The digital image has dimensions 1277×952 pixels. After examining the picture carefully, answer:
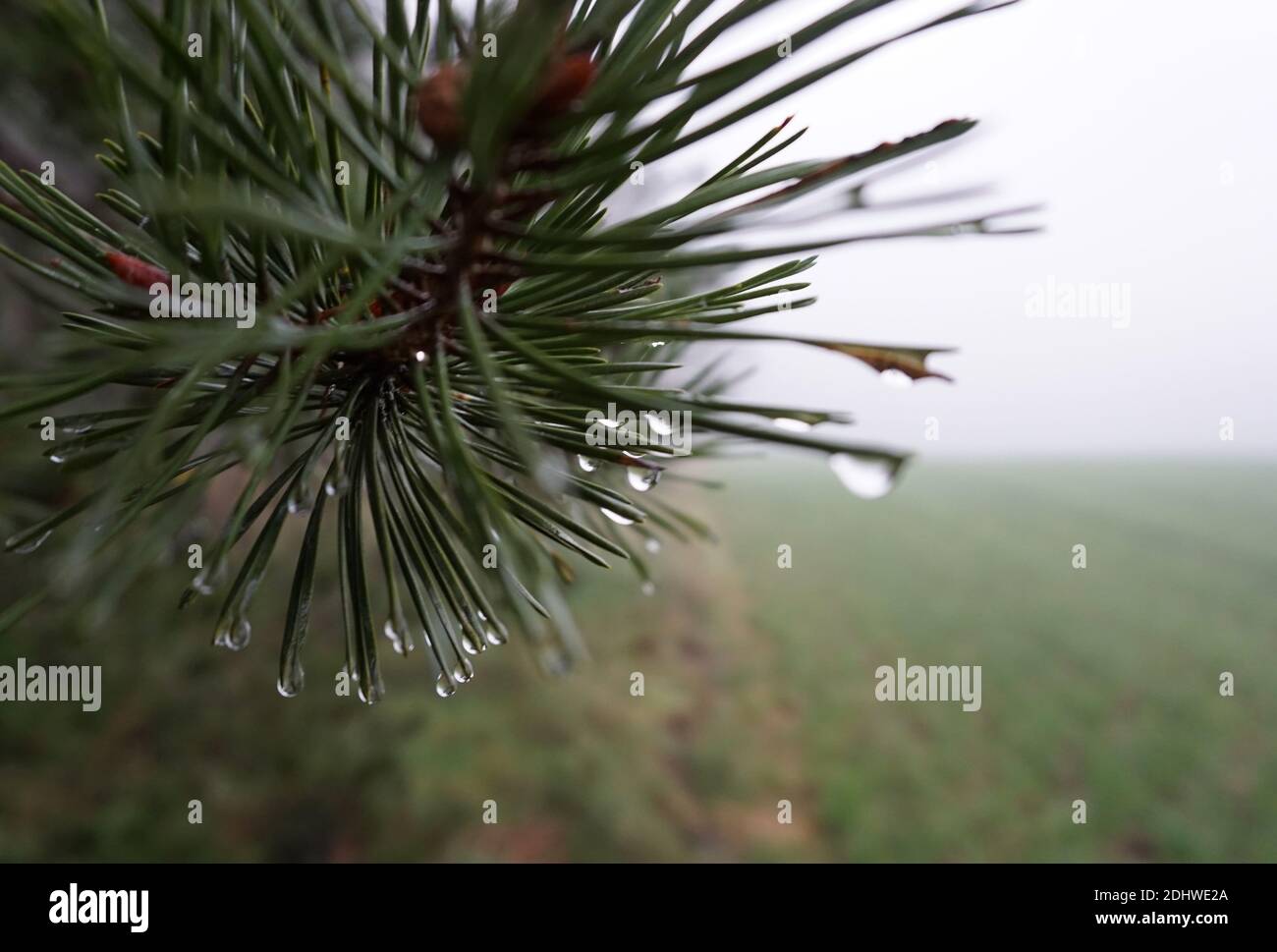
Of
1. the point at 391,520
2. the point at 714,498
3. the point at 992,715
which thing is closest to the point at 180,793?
the point at 391,520

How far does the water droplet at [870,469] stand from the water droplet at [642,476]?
0.40 ft

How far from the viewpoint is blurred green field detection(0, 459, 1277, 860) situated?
99cm

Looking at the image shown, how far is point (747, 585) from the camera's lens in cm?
381

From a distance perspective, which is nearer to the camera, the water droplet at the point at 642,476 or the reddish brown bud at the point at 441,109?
the reddish brown bud at the point at 441,109

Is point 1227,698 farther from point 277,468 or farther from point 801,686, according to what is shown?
point 277,468

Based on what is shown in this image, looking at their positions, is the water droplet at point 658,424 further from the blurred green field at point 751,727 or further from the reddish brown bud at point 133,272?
the blurred green field at point 751,727

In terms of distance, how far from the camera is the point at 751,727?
93.0 inches

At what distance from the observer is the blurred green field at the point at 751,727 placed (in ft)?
3.26

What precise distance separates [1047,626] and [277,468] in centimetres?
340

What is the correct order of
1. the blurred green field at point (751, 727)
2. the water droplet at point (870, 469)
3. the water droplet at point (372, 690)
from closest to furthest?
the water droplet at point (870, 469), the water droplet at point (372, 690), the blurred green field at point (751, 727)

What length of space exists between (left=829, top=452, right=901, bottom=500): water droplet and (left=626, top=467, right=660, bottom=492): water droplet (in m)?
0.12

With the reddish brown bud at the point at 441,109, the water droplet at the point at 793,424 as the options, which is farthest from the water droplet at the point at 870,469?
the reddish brown bud at the point at 441,109

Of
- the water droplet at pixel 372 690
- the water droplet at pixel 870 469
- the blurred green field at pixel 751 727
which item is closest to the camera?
the water droplet at pixel 870 469

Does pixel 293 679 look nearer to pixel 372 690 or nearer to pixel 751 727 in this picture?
pixel 372 690
